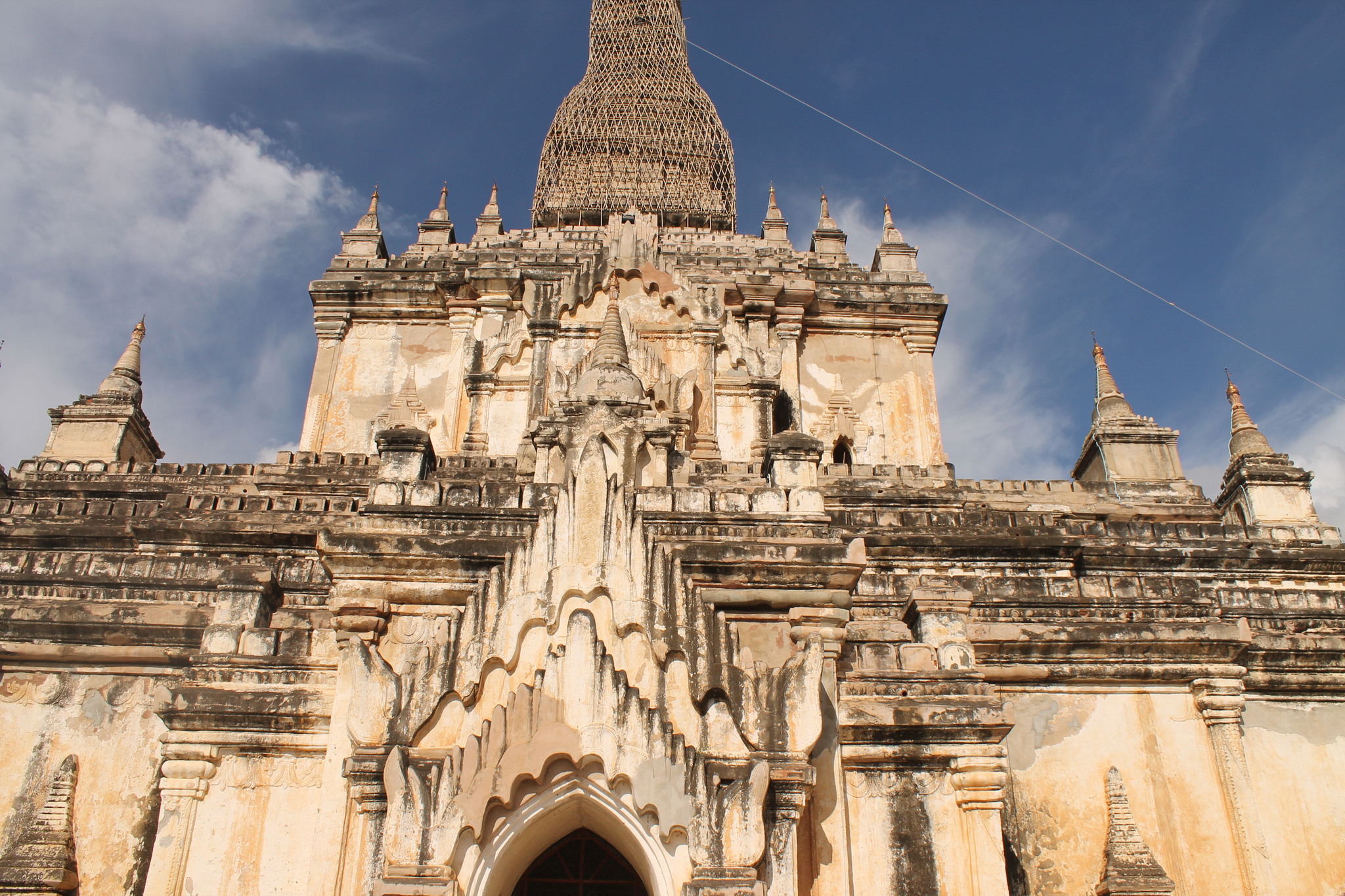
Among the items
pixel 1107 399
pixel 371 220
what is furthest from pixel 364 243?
pixel 1107 399

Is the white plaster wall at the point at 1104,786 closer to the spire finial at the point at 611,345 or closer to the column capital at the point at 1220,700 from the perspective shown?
the column capital at the point at 1220,700

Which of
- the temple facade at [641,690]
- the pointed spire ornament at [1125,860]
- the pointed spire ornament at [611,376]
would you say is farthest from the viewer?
the pointed spire ornament at [611,376]

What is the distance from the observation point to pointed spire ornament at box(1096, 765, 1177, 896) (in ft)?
32.1

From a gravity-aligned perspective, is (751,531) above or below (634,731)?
above

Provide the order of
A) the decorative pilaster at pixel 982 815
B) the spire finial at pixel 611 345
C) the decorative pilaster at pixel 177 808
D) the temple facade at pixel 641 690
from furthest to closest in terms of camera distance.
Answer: the spire finial at pixel 611 345 → the decorative pilaster at pixel 177 808 → the decorative pilaster at pixel 982 815 → the temple facade at pixel 641 690

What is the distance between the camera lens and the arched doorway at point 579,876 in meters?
9.00

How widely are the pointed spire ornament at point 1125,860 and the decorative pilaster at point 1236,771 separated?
2.78 ft

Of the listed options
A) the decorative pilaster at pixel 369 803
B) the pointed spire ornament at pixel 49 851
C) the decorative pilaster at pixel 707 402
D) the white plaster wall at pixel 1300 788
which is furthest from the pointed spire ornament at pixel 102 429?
the white plaster wall at pixel 1300 788

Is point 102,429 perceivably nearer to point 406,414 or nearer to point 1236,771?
point 406,414

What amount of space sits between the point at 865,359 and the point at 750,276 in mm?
3775

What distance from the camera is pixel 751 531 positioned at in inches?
372

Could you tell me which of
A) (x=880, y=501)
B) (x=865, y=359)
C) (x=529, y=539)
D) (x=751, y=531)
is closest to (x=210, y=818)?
(x=529, y=539)

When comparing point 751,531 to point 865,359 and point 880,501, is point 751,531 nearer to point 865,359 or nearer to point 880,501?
point 880,501

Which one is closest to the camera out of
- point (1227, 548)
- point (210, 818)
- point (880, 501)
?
point (210, 818)
